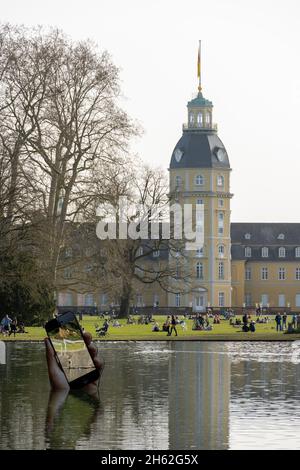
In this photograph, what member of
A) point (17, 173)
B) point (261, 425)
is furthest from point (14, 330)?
point (261, 425)

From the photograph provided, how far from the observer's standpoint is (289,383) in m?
36.2

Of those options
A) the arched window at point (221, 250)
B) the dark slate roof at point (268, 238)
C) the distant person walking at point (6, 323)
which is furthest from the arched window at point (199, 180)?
the distant person walking at point (6, 323)

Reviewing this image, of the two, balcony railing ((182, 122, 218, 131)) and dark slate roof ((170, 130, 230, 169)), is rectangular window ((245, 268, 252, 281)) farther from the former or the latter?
balcony railing ((182, 122, 218, 131))

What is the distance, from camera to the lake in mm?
24219

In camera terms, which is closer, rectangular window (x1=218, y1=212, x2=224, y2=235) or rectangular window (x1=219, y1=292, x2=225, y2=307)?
rectangular window (x1=218, y1=212, x2=224, y2=235)

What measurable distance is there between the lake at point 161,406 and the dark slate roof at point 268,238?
113926mm

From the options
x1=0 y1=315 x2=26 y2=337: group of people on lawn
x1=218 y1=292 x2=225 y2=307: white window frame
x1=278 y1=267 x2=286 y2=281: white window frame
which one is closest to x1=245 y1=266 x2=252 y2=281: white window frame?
x1=278 y1=267 x2=286 y2=281: white window frame

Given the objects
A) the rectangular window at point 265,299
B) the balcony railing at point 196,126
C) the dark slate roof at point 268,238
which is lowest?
the rectangular window at point 265,299

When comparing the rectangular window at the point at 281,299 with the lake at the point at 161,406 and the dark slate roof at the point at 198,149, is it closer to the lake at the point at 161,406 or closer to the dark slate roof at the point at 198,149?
the dark slate roof at the point at 198,149

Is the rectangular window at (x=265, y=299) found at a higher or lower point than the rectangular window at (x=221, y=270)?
lower

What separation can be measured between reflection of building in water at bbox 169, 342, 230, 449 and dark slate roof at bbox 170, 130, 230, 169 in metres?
95.4

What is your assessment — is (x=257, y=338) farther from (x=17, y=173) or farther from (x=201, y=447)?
(x=201, y=447)

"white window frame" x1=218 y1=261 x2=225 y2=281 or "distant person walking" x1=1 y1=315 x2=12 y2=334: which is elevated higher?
"white window frame" x1=218 y1=261 x2=225 y2=281

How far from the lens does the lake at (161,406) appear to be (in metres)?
24.2
